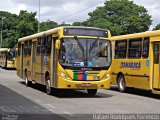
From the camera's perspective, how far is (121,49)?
2173 centimetres

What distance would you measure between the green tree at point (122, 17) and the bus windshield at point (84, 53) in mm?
68357

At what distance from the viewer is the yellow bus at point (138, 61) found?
706 inches

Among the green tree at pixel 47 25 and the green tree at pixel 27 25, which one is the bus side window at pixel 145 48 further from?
the green tree at pixel 47 25

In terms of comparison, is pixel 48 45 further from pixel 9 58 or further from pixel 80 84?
pixel 9 58

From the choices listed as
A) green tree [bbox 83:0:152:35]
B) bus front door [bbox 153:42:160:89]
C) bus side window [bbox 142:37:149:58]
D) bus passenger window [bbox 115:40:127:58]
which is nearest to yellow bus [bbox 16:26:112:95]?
bus side window [bbox 142:37:149:58]

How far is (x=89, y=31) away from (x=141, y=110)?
5.41m

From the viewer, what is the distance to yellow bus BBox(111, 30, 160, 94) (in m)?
17.9

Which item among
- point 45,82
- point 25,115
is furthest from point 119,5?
point 25,115

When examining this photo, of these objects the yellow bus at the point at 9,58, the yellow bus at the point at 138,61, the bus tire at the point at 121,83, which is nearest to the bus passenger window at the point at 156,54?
the yellow bus at the point at 138,61

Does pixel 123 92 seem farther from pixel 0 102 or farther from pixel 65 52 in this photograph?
pixel 0 102

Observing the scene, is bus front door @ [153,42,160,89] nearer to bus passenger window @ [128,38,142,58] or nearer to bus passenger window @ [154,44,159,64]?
bus passenger window @ [154,44,159,64]

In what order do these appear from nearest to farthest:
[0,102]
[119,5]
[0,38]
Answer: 1. [0,102]
2. [119,5]
3. [0,38]

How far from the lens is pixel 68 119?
448 inches

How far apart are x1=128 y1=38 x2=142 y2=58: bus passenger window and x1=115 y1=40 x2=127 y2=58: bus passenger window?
0.64 metres
